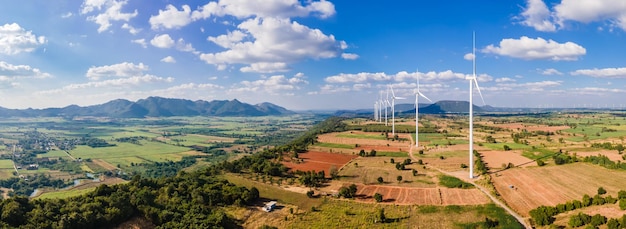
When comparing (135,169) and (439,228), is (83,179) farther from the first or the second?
(439,228)

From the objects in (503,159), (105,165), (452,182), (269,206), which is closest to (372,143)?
(503,159)

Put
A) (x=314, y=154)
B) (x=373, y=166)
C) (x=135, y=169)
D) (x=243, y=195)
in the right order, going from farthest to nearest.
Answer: (x=135, y=169)
(x=314, y=154)
(x=373, y=166)
(x=243, y=195)

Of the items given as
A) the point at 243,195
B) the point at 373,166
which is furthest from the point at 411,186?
the point at 243,195

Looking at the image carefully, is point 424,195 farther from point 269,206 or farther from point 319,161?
point 319,161

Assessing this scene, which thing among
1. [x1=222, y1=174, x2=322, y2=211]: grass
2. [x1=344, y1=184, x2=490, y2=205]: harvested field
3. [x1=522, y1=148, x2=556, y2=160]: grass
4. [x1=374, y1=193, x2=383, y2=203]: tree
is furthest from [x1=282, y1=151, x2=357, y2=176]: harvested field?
[x1=522, y1=148, x2=556, y2=160]: grass

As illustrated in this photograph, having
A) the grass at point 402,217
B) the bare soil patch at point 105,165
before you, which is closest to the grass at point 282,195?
the grass at point 402,217

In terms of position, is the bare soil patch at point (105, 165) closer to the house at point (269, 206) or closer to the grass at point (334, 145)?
the grass at point (334, 145)
